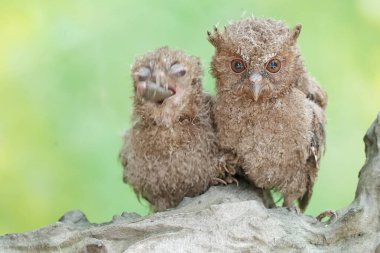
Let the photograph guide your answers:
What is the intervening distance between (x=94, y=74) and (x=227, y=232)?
108 centimetres

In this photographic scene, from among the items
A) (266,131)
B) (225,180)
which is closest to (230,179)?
(225,180)

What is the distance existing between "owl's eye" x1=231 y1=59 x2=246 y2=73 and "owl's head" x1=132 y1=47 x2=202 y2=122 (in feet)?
0.32

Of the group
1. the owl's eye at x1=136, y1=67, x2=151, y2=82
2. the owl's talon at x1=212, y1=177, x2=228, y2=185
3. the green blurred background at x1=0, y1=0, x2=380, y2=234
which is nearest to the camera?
the owl's eye at x1=136, y1=67, x2=151, y2=82

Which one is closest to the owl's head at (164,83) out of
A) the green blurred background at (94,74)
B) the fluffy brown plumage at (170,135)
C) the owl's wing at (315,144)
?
the fluffy brown plumage at (170,135)

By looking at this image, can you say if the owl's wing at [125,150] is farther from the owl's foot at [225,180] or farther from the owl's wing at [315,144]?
the owl's wing at [315,144]

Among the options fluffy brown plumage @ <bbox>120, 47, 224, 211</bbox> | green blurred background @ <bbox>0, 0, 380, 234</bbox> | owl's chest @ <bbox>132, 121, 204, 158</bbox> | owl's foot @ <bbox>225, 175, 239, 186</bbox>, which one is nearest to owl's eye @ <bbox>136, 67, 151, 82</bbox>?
fluffy brown plumage @ <bbox>120, 47, 224, 211</bbox>

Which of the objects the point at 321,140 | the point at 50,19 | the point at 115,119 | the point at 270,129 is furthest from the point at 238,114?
the point at 50,19

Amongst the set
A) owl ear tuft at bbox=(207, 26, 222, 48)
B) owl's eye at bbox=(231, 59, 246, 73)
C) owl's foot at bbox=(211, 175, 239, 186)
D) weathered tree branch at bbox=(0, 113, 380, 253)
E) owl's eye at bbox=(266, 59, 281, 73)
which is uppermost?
owl ear tuft at bbox=(207, 26, 222, 48)

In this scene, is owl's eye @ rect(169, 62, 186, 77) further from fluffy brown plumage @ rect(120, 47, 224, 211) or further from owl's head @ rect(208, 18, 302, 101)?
owl's head @ rect(208, 18, 302, 101)

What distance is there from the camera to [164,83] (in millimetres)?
1806

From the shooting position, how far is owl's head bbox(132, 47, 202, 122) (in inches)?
71.0

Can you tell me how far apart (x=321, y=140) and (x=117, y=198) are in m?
0.97

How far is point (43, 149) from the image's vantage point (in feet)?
8.62

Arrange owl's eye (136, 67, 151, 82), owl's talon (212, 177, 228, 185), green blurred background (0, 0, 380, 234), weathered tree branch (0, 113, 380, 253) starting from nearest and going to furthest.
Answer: weathered tree branch (0, 113, 380, 253), owl's eye (136, 67, 151, 82), owl's talon (212, 177, 228, 185), green blurred background (0, 0, 380, 234)
